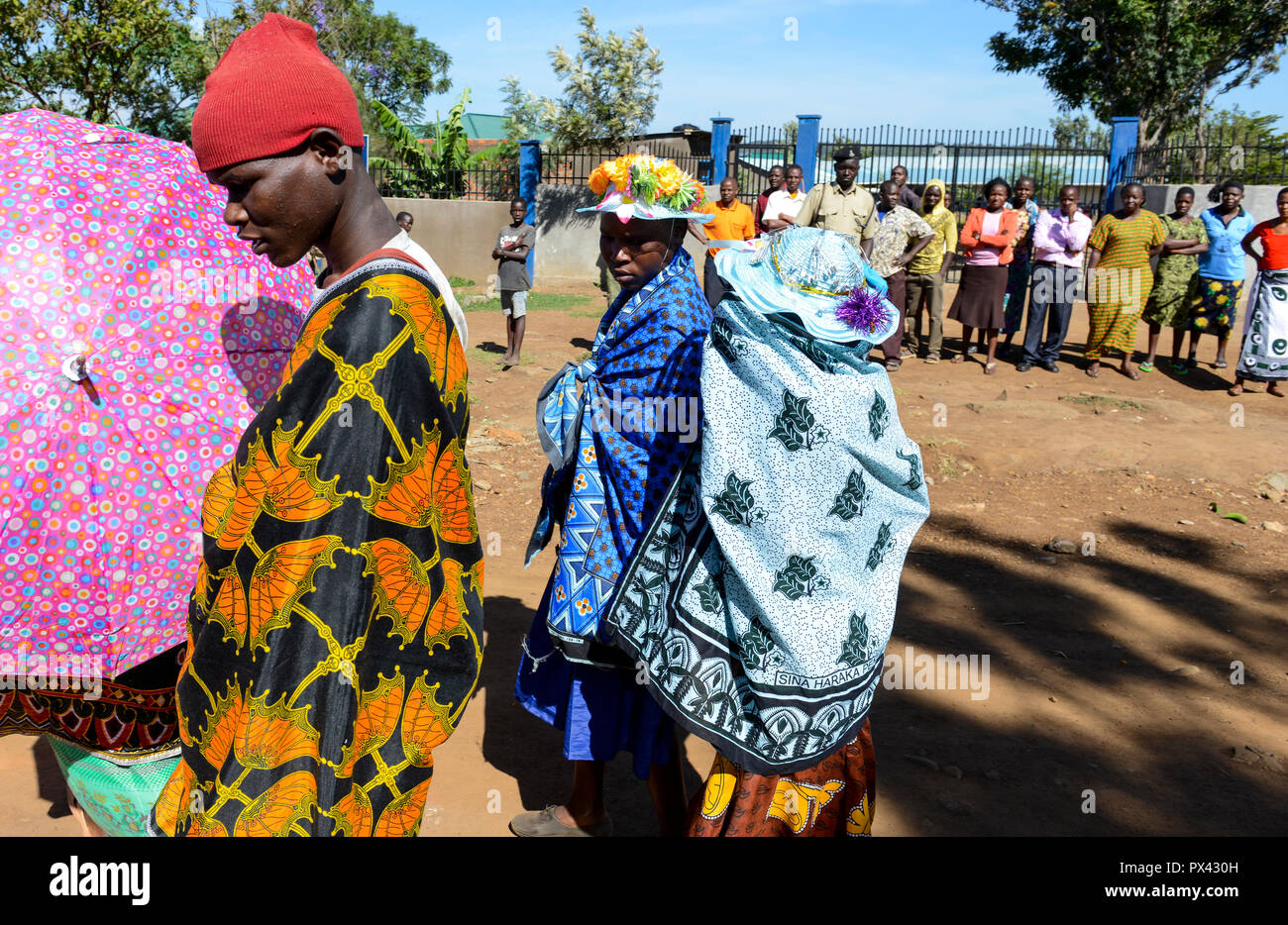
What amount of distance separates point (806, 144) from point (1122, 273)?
635 centimetres

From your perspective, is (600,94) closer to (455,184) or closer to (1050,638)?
(455,184)

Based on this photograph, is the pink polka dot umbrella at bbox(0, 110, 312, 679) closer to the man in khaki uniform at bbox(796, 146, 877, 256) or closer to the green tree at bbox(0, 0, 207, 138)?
the man in khaki uniform at bbox(796, 146, 877, 256)

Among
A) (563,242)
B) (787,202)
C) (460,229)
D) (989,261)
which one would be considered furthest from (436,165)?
(989,261)

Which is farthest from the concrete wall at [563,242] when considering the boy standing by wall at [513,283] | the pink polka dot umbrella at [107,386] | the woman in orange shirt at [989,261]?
the pink polka dot umbrella at [107,386]

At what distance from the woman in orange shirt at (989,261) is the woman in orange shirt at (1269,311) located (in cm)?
226

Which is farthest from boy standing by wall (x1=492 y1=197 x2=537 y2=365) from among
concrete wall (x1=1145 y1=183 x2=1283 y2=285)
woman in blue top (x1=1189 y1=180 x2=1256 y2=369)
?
concrete wall (x1=1145 y1=183 x2=1283 y2=285)

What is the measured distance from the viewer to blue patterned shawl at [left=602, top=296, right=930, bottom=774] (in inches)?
92.7

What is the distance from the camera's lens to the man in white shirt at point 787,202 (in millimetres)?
11523

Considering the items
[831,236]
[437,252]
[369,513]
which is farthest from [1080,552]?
[437,252]

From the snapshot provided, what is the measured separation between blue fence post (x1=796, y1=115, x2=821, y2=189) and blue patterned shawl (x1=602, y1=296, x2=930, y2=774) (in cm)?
1377

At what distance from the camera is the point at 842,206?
10.5m

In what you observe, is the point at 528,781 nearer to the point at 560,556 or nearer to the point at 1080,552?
the point at 560,556

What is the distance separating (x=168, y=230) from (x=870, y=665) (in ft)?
6.09

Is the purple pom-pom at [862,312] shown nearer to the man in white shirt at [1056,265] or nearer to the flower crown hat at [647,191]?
the flower crown hat at [647,191]
